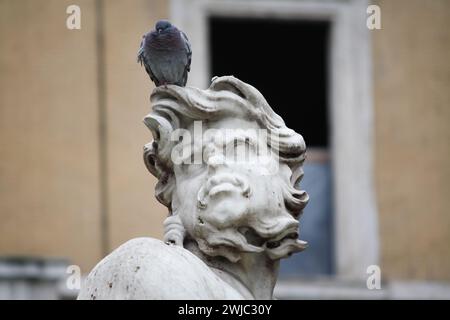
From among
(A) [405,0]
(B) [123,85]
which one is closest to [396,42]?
(A) [405,0]

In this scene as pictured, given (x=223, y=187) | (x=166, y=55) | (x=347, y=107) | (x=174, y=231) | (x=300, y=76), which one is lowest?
(x=347, y=107)

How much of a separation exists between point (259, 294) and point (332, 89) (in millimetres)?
13514

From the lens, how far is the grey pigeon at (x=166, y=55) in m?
6.89

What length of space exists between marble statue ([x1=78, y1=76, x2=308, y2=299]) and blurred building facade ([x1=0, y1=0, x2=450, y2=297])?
11934 mm

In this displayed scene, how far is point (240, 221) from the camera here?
252 inches

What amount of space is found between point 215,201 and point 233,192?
0.15ft

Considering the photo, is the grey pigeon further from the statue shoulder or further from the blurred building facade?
the blurred building facade
